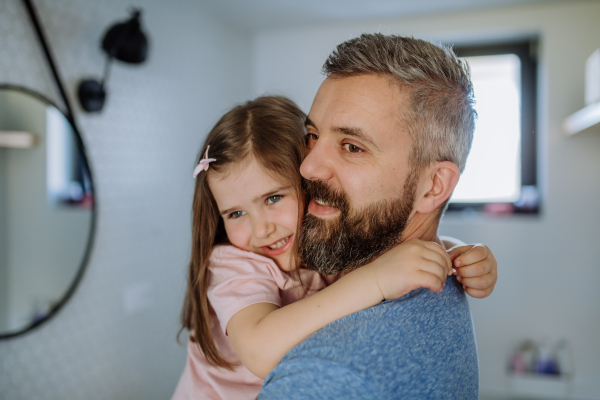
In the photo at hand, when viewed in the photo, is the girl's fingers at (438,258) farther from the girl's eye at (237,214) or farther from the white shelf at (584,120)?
the white shelf at (584,120)

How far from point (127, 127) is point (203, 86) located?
0.76 m

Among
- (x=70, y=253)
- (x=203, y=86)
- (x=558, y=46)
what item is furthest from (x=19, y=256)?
(x=558, y=46)

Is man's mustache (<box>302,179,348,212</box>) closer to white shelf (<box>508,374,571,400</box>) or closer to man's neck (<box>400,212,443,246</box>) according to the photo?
man's neck (<box>400,212,443,246</box>)

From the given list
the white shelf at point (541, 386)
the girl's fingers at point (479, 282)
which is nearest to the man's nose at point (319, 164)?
the girl's fingers at point (479, 282)

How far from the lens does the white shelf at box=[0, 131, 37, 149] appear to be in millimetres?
1300

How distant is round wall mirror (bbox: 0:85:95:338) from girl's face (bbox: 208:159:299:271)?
2.51 ft

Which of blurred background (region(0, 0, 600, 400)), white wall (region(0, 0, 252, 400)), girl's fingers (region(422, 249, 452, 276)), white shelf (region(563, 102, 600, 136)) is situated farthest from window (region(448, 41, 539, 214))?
girl's fingers (region(422, 249, 452, 276))

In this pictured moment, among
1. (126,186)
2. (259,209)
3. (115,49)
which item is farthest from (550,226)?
(115,49)

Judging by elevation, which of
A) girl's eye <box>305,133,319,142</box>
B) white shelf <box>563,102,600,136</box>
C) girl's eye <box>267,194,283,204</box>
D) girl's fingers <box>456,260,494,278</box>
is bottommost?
girl's fingers <box>456,260,494,278</box>

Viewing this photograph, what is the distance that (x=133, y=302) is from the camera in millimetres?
1952

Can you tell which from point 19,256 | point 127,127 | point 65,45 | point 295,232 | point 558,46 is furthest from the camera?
point 558,46

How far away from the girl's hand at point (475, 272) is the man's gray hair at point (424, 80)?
224 millimetres

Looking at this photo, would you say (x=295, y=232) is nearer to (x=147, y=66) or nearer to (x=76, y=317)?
(x=76, y=317)

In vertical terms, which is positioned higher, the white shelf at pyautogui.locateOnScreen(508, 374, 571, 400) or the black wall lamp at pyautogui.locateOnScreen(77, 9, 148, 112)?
the black wall lamp at pyautogui.locateOnScreen(77, 9, 148, 112)
